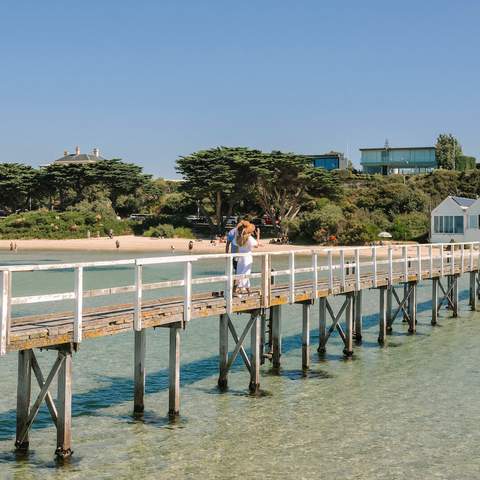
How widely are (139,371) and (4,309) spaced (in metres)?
4.01

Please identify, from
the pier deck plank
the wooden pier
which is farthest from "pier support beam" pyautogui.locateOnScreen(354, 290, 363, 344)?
the pier deck plank

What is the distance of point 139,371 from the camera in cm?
1367

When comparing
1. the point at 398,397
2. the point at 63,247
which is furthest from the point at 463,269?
the point at 63,247

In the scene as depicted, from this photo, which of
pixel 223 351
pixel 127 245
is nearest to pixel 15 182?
pixel 127 245

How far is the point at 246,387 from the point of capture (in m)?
16.2

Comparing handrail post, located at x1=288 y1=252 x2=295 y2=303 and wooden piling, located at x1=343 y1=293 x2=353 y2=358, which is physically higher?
handrail post, located at x1=288 y1=252 x2=295 y2=303

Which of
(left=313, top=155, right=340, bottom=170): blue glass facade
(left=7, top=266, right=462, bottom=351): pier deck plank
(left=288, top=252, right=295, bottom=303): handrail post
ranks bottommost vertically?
(left=7, top=266, right=462, bottom=351): pier deck plank

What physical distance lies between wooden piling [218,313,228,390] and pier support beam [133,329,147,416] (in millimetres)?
2402

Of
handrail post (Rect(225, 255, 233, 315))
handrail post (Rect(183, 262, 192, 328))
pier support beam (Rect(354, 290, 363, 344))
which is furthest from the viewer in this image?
pier support beam (Rect(354, 290, 363, 344))

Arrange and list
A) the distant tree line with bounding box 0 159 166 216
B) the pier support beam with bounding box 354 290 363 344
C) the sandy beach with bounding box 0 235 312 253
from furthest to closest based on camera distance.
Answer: the distant tree line with bounding box 0 159 166 216 < the sandy beach with bounding box 0 235 312 253 < the pier support beam with bounding box 354 290 363 344

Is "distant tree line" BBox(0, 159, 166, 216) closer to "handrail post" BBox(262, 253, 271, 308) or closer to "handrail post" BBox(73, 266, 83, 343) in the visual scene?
"handrail post" BBox(262, 253, 271, 308)

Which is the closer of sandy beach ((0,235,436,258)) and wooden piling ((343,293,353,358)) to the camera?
wooden piling ((343,293,353,358))

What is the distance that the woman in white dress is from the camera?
632 inches

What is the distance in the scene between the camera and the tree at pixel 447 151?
4557 inches
